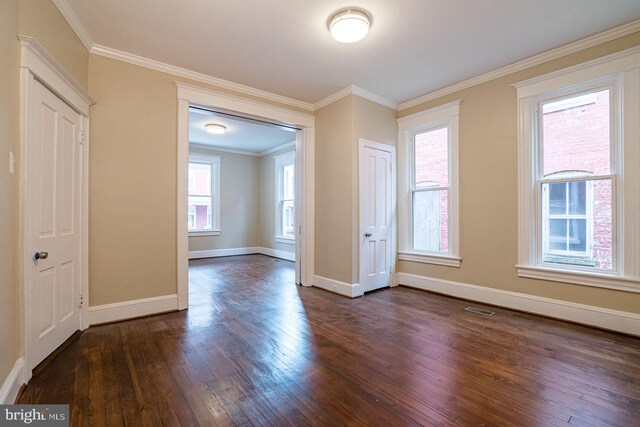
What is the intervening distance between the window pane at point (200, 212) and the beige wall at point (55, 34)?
483 cm

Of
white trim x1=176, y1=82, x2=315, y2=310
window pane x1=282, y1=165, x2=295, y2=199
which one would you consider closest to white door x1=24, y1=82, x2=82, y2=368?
white trim x1=176, y1=82, x2=315, y2=310

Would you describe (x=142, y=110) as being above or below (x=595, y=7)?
below

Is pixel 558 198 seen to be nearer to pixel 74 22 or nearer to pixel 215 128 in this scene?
pixel 74 22

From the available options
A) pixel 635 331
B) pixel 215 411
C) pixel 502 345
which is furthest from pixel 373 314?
pixel 635 331

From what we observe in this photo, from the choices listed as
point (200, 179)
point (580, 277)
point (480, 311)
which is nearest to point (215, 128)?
point (200, 179)

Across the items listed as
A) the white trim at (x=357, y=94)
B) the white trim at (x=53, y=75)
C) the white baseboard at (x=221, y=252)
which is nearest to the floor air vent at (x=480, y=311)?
the white trim at (x=357, y=94)

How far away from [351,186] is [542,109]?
2387 mm

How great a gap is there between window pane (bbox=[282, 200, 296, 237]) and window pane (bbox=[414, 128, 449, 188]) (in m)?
3.71

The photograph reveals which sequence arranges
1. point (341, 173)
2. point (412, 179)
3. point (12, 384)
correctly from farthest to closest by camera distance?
point (412, 179)
point (341, 173)
point (12, 384)

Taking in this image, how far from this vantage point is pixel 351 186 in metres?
4.13

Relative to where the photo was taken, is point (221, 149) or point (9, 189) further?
point (221, 149)

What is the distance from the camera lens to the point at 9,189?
1859mm

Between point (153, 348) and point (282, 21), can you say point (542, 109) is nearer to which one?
point (282, 21)

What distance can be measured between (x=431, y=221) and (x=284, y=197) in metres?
→ 4.23
